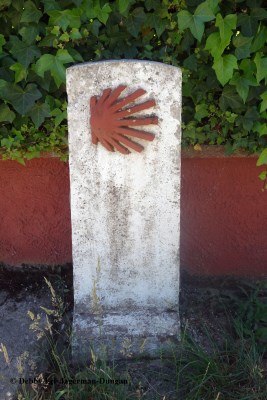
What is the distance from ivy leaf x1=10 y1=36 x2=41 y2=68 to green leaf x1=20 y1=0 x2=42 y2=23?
0.44 ft

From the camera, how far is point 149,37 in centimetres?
308

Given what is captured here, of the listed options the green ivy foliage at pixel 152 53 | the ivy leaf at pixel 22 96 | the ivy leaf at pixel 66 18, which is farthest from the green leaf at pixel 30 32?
the ivy leaf at pixel 22 96

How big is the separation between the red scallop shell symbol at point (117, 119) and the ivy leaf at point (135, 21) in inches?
20.4

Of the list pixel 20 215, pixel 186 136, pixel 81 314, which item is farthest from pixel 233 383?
pixel 20 215

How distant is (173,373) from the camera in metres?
2.80

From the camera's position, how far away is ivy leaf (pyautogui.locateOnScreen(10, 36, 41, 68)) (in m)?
3.00

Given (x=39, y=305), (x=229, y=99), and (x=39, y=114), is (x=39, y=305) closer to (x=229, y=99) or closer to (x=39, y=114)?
(x=39, y=114)

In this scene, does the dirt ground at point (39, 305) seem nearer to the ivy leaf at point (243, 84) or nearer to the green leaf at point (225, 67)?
the ivy leaf at point (243, 84)

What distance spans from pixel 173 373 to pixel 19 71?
1.74m

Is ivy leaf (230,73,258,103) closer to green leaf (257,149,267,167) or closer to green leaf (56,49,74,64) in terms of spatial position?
green leaf (257,149,267,167)

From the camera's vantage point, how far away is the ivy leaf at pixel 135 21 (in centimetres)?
296

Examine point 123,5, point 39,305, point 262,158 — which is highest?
point 123,5

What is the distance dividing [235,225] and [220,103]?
82cm

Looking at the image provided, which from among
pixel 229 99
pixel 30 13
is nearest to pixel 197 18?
pixel 229 99
